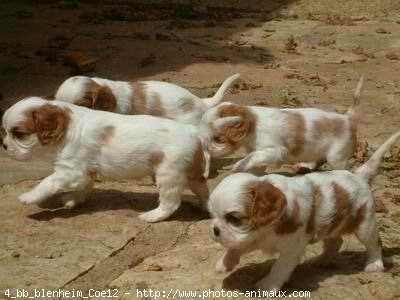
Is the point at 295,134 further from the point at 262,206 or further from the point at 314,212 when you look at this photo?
the point at 262,206

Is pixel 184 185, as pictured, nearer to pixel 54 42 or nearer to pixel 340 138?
Result: pixel 340 138

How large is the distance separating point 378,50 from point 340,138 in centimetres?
505

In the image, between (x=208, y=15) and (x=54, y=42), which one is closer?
(x=54, y=42)

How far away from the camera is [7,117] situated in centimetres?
523

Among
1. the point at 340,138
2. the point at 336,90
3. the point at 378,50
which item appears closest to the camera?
the point at 340,138

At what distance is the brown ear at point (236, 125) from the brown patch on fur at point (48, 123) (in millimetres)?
1274

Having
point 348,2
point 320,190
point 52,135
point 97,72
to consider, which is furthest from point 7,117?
point 348,2

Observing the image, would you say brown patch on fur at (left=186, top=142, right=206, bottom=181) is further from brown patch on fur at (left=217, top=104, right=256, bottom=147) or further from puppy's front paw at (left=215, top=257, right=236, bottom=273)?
puppy's front paw at (left=215, top=257, right=236, bottom=273)

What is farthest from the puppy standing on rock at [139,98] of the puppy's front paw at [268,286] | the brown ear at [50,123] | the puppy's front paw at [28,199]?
the puppy's front paw at [268,286]

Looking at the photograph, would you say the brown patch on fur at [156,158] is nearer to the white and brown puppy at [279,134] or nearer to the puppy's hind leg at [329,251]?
the white and brown puppy at [279,134]

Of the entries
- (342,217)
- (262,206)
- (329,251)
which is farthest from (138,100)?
(262,206)

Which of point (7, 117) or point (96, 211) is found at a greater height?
point (7, 117)

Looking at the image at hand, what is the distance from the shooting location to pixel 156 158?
5.21 m

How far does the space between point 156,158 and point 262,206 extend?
1397 millimetres
